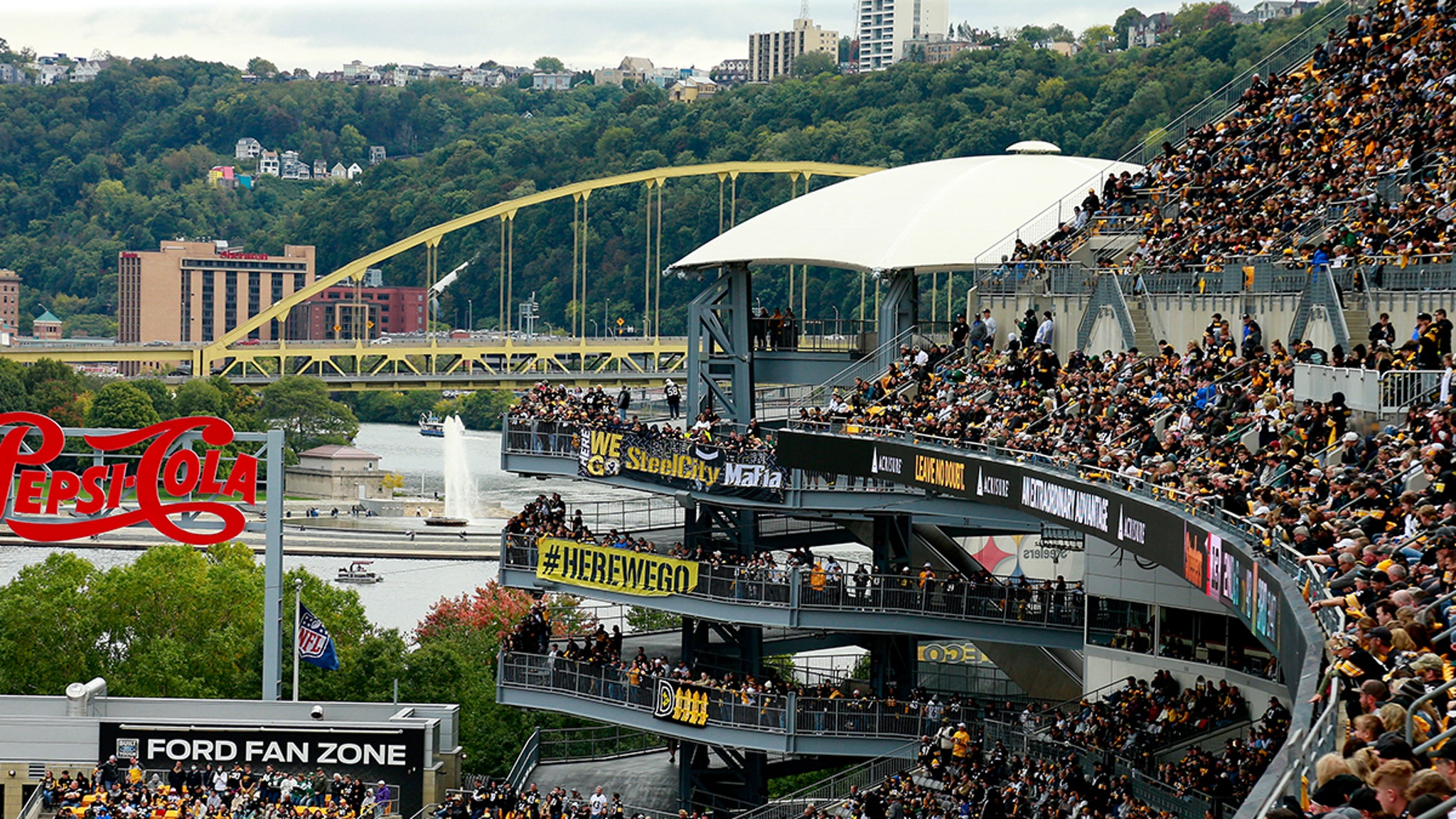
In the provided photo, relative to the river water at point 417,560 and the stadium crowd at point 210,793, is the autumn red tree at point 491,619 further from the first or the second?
the stadium crowd at point 210,793

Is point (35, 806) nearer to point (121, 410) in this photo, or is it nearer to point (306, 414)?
point (121, 410)

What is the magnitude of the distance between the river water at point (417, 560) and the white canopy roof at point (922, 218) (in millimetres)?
32594

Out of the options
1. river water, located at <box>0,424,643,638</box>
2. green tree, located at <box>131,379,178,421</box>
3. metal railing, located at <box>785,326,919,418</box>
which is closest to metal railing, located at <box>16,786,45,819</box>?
metal railing, located at <box>785,326,919,418</box>

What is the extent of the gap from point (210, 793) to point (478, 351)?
9794 cm

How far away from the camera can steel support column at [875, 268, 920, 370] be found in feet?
149

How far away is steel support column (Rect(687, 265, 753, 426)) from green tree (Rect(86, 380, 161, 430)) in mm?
97317

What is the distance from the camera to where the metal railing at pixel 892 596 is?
37.2 meters

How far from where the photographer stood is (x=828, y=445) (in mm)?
36906

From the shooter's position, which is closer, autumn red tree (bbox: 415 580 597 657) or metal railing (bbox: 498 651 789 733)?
metal railing (bbox: 498 651 789 733)

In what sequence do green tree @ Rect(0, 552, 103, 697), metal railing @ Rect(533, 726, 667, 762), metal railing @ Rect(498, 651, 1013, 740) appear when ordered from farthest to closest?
1. green tree @ Rect(0, 552, 103, 697)
2. metal railing @ Rect(533, 726, 667, 762)
3. metal railing @ Rect(498, 651, 1013, 740)

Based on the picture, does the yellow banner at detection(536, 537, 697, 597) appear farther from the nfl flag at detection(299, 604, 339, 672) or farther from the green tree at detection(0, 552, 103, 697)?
the green tree at detection(0, 552, 103, 697)

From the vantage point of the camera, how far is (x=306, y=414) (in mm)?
162375

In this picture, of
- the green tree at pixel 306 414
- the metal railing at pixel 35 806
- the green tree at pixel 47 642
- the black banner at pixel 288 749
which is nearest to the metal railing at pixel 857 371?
the black banner at pixel 288 749

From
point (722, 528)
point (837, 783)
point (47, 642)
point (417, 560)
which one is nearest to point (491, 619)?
point (47, 642)
